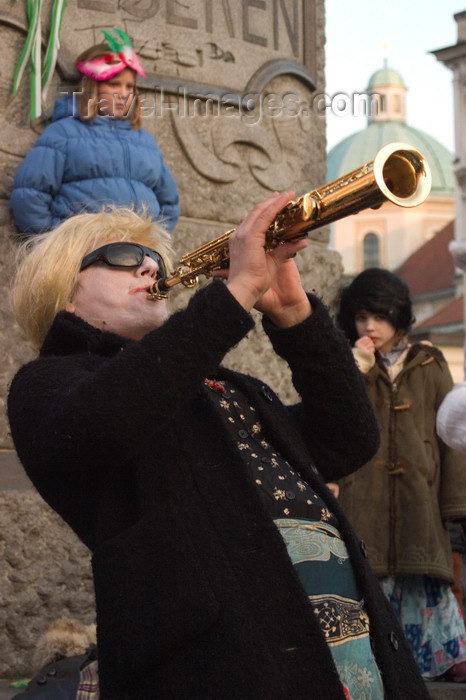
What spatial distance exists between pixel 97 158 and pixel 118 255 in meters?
1.72

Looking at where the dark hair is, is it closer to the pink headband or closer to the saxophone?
the pink headband

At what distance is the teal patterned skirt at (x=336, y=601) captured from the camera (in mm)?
1974

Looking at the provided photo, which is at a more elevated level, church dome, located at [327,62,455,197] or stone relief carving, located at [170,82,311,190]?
church dome, located at [327,62,455,197]

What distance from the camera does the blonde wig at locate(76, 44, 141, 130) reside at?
415 centimetres

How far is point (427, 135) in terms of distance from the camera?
242 feet

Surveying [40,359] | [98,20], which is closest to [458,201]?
[98,20]

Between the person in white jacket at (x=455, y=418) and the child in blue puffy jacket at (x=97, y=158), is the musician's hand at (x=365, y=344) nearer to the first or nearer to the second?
the child in blue puffy jacket at (x=97, y=158)

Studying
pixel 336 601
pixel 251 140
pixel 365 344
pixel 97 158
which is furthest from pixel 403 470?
pixel 336 601

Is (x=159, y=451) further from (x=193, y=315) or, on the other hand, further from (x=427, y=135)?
(x=427, y=135)

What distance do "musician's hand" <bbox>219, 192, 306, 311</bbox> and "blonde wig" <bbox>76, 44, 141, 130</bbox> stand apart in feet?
7.30

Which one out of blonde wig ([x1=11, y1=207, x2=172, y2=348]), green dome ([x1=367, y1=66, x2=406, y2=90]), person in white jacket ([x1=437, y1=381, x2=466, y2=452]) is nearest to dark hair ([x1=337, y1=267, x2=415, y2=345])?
person in white jacket ([x1=437, y1=381, x2=466, y2=452])

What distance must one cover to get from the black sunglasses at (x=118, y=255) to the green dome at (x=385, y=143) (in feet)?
209

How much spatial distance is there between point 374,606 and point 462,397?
72 centimetres

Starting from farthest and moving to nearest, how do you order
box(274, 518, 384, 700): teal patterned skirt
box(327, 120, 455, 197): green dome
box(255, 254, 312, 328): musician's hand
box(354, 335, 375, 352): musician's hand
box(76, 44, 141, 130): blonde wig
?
box(327, 120, 455, 197): green dome
box(354, 335, 375, 352): musician's hand
box(76, 44, 141, 130): blonde wig
box(255, 254, 312, 328): musician's hand
box(274, 518, 384, 700): teal patterned skirt
